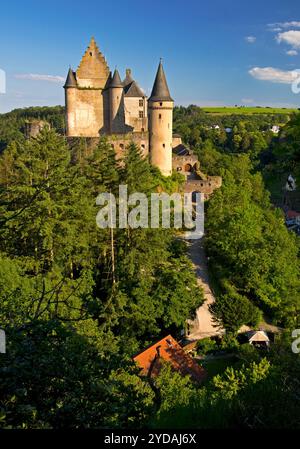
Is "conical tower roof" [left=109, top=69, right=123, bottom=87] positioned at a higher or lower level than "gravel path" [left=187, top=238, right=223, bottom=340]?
higher

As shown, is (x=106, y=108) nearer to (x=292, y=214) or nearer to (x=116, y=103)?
(x=116, y=103)

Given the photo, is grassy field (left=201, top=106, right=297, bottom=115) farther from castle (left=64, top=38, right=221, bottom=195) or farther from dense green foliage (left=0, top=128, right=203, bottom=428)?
dense green foliage (left=0, top=128, right=203, bottom=428)

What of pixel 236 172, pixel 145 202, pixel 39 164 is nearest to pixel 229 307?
pixel 145 202

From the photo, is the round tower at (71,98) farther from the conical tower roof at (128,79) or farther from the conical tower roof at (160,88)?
the conical tower roof at (160,88)

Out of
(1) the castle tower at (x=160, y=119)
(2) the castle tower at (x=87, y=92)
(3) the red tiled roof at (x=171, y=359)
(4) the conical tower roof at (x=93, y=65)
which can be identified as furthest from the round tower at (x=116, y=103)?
(3) the red tiled roof at (x=171, y=359)

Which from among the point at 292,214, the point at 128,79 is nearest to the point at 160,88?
the point at 128,79

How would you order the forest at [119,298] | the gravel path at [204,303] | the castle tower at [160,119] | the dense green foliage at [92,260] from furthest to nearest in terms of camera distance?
the castle tower at [160,119] < the gravel path at [204,303] < the dense green foliage at [92,260] < the forest at [119,298]

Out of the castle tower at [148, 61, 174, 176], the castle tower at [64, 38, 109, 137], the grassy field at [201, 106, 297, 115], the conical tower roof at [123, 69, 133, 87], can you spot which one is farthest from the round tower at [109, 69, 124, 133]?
the grassy field at [201, 106, 297, 115]
